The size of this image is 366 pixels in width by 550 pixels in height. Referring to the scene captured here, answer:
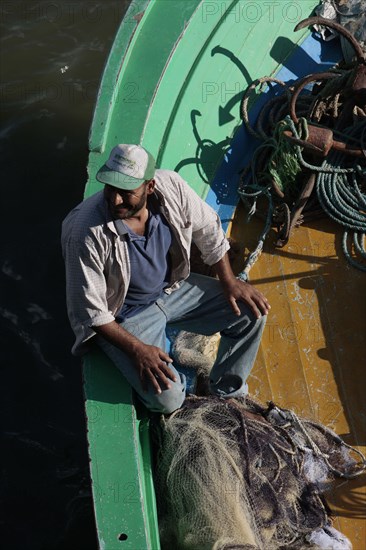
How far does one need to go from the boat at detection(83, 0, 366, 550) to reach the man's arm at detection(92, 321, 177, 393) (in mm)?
184

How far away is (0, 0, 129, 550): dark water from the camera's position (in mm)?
4941

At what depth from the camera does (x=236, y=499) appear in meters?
3.38

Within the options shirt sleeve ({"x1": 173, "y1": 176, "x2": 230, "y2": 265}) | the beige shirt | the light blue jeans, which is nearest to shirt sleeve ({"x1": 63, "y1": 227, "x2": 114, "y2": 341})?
the beige shirt

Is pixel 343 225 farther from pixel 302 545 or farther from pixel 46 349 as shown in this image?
pixel 46 349

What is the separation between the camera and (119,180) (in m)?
3.18

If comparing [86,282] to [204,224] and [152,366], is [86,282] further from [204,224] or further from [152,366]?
[204,224]

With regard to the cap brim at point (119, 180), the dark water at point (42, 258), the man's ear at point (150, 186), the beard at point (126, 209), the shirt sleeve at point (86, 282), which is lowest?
the dark water at point (42, 258)

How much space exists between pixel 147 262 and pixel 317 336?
1.28 m

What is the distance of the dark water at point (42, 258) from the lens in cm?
494

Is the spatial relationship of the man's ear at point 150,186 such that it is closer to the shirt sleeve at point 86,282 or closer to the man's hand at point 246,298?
the shirt sleeve at point 86,282

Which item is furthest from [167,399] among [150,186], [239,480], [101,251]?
[150,186]

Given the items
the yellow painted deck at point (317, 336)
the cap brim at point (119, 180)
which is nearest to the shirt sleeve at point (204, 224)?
the cap brim at point (119, 180)

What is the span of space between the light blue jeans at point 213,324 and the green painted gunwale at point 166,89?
0.28 metres

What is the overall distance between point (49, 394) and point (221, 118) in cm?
221
